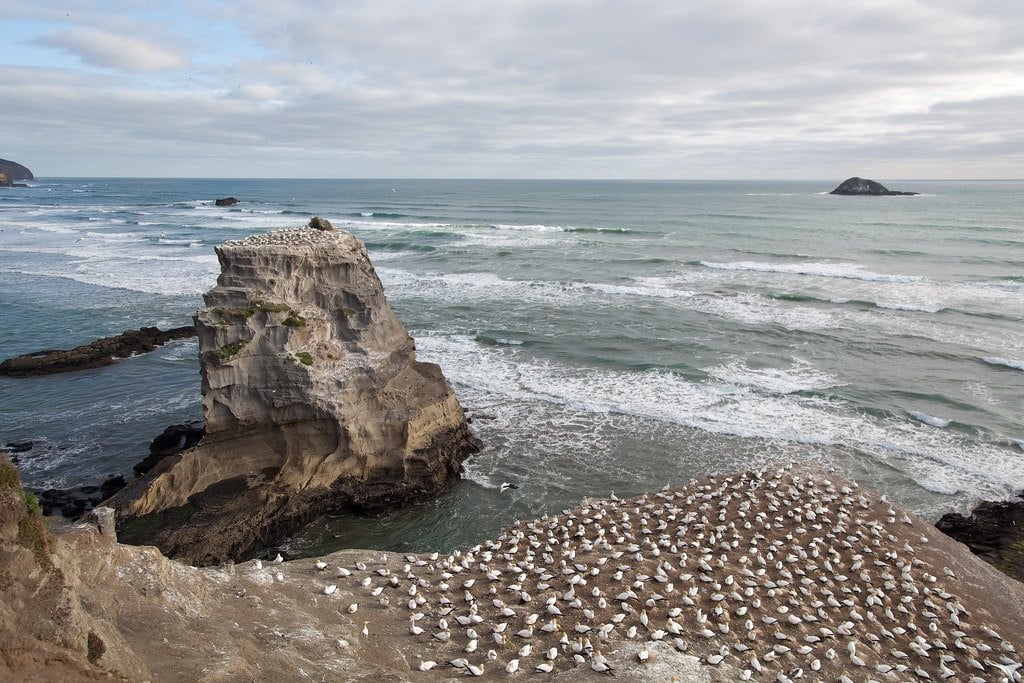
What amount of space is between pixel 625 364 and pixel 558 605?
17057 mm

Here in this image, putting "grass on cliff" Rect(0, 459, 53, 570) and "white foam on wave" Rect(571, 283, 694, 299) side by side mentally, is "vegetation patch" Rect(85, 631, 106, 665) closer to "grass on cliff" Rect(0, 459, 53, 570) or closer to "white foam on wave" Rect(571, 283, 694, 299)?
"grass on cliff" Rect(0, 459, 53, 570)

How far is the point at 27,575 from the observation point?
6891mm

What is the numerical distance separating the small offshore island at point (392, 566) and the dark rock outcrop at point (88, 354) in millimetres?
13259

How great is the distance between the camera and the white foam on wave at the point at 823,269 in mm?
44750

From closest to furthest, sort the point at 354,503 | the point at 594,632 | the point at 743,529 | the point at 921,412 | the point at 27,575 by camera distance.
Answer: the point at 27,575 → the point at 594,632 → the point at 743,529 → the point at 354,503 → the point at 921,412

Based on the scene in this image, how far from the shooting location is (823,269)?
159 feet

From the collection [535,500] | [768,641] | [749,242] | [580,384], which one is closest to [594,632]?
[768,641]

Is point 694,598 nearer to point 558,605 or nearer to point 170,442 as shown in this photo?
point 558,605

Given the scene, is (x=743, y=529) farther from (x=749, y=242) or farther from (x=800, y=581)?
(x=749, y=242)

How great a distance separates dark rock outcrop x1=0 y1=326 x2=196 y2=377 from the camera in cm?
2558

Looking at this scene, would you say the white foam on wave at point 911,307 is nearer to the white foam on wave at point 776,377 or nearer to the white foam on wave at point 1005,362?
the white foam on wave at point 1005,362

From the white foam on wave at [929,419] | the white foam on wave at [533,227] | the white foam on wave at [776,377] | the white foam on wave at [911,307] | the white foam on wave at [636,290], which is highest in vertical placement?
the white foam on wave at [533,227]

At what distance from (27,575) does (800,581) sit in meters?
11.5

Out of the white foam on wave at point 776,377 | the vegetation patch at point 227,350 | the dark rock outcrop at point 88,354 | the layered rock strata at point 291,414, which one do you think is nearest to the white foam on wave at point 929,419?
the white foam on wave at point 776,377
